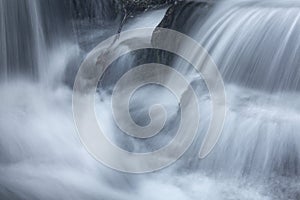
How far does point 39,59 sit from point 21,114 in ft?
2.78

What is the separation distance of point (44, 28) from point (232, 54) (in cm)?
237

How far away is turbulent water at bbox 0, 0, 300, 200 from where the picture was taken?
180 inches

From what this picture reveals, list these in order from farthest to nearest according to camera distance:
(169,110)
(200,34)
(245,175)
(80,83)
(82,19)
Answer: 1. (82,19)
2. (80,83)
3. (200,34)
4. (169,110)
5. (245,175)

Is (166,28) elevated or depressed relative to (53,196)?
elevated

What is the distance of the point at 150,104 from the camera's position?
227 inches

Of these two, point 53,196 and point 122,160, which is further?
point 122,160

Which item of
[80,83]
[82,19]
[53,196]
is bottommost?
[53,196]

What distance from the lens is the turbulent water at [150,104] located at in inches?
180

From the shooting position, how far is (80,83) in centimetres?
648

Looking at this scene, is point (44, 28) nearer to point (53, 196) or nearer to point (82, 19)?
point (82, 19)

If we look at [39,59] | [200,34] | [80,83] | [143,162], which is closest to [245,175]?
[143,162]

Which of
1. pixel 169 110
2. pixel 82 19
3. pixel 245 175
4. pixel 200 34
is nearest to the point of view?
pixel 245 175

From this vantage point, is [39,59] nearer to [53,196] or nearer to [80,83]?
[80,83]

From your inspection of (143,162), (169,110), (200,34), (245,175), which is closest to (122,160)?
(143,162)
